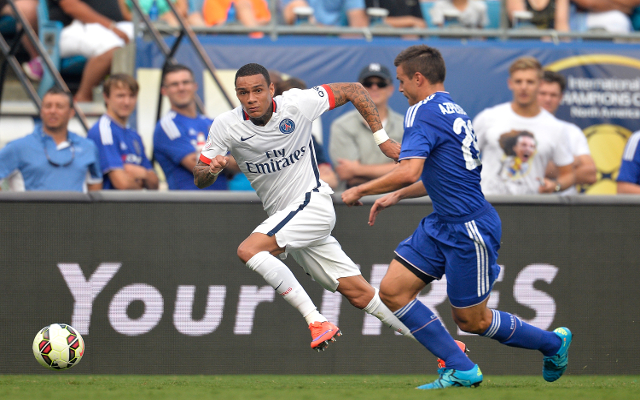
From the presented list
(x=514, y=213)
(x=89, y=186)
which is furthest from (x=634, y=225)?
(x=89, y=186)

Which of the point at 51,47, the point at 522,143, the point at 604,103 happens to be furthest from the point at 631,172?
the point at 51,47

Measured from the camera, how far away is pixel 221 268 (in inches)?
270

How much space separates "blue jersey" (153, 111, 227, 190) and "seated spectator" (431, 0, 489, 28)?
4464 mm

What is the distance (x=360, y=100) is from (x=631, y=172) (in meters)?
3.69

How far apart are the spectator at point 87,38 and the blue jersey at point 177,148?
2624 mm

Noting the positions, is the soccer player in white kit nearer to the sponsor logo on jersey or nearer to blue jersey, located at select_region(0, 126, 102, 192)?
the sponsor logo on jersey

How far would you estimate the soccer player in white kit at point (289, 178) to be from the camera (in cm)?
562

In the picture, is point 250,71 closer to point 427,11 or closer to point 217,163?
point 217,163

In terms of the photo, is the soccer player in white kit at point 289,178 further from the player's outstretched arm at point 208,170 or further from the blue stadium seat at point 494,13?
the blue stadium seat at point 494,13

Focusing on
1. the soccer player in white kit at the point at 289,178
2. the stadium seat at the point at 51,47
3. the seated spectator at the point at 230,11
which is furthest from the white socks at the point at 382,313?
the seated spectator at the point at 230,11

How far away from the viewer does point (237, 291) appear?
6.84 m

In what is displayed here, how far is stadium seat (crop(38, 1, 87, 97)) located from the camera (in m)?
9.74
